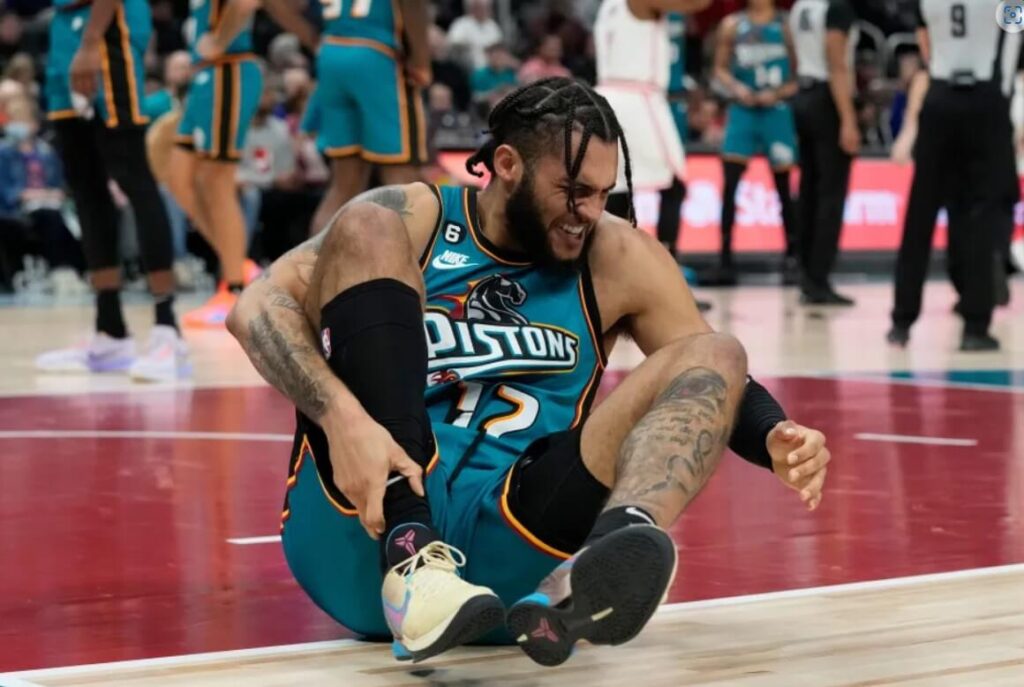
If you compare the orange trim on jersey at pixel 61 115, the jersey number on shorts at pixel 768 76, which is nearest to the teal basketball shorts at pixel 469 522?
the orange trim on jersey at pixel 61 115

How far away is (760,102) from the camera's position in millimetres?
13398

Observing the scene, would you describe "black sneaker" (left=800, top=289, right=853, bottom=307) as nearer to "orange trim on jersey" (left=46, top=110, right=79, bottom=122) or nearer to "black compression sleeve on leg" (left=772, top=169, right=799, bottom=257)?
"black compression sleeve on leg" (left=772, top=169, right=799, bottom=257)

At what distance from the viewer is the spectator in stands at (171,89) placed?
45.2 feet

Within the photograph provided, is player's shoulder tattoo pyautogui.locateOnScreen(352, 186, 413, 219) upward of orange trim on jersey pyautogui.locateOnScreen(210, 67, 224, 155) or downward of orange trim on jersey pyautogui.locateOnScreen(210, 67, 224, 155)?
upward

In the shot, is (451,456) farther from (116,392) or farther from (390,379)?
(116,392)

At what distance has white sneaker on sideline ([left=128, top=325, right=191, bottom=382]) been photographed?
781 centimetres

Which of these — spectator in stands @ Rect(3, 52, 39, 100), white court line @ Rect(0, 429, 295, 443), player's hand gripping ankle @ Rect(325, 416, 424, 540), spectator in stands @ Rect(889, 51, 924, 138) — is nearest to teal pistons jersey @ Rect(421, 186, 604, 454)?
player's hand gripping ankle @ Rect(325, 416, 424, 540)

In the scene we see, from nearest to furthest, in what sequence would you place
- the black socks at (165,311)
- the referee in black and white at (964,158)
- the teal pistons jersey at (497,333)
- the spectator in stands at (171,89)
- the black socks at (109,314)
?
the teal pistons jersey at (497,333)
the black socks at (165,311)
the black socks at (109,314)
the referee in black and white at (964,158)
the spectator in stands at (171,89)

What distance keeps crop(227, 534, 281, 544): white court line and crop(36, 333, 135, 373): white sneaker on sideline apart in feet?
12.9

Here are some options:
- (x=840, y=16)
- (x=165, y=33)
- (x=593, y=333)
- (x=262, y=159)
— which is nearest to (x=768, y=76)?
(x=840, y=16)

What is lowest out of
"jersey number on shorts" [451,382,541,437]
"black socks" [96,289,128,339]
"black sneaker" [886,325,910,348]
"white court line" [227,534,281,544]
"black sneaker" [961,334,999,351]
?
"black sneaker" [886,325,910,348]

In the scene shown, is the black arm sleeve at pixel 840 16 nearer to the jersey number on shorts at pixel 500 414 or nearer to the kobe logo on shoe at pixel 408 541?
the jersey number on shorts at pixel 500 414

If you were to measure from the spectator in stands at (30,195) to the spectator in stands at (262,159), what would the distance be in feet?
4.17

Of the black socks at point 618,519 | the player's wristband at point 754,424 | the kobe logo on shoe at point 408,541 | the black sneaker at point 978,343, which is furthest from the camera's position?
the black sneaker at point 978,343
